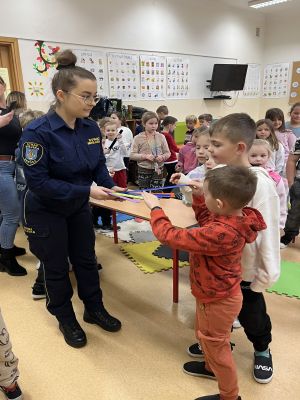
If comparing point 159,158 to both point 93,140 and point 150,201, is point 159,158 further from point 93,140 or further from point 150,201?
point 150,201

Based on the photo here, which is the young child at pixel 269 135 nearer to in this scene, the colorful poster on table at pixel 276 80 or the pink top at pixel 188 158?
the pink top at pixel 188 158

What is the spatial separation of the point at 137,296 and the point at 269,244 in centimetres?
142

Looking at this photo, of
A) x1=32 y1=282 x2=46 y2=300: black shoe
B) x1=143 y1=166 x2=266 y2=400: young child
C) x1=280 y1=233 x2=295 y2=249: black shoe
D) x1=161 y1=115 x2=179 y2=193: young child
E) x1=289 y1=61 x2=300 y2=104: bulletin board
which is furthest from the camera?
x1=289 y1=61 x2=300 y2=104: bulletin board

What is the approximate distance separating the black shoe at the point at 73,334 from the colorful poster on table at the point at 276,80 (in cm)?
904

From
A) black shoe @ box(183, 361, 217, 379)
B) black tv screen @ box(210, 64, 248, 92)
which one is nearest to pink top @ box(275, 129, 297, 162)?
black shoe @ box(183, 361, 217, 379)

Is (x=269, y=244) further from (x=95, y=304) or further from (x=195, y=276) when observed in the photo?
(x=95, y=304)

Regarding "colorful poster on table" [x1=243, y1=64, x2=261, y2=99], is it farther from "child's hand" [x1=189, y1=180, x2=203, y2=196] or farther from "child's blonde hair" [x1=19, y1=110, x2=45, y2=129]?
"child's hand" [x1=189, y1=180, x2=203, y2=196]

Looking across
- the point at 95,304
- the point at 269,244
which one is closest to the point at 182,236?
the point at 269,244

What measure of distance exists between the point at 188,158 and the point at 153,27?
168 inches

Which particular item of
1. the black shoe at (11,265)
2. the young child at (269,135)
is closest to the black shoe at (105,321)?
the black shoe at (11,265)

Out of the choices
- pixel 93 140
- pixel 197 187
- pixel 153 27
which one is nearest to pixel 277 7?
Result: pixel 153 27

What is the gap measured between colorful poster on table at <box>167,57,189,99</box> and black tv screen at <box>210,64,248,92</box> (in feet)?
2.82

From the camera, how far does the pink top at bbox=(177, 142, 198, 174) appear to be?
376 centimetres

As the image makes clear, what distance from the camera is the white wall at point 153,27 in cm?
512
